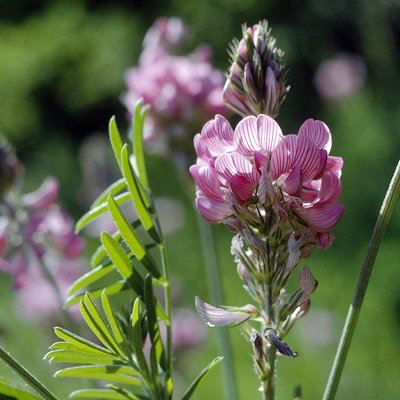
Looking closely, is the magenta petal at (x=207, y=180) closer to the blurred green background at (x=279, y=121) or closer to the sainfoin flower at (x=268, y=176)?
the sainfoin flower at (x=268, y=176)

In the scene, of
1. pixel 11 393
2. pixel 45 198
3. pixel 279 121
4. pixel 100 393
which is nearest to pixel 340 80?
pixel 279 121

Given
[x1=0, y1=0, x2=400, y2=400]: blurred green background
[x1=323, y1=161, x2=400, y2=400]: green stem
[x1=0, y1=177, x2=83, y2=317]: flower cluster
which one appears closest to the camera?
[x1=323, y1=161, x2=400, y2=400]: green stem

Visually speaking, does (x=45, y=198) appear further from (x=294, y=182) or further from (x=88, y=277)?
(x=294, y=182)

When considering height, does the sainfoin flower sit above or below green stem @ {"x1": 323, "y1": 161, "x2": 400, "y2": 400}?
above

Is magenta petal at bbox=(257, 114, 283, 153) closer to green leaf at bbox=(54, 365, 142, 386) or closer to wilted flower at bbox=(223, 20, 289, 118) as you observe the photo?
wilted flower at bbox=(223, 20, 289, 118)

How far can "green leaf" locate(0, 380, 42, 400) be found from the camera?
639mm

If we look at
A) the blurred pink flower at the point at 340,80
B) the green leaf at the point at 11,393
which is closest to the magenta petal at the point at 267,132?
the green leaf at the point at 11,393

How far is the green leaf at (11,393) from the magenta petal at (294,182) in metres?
0.23

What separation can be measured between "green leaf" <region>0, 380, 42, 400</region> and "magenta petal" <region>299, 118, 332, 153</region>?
0.27 metres

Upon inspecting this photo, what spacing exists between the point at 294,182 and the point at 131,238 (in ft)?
0.54

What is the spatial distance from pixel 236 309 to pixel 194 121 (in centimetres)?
114

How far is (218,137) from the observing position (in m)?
0.68

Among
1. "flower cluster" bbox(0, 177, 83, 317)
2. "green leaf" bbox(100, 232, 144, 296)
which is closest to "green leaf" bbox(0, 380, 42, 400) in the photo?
"green leaf" bbox(100, 232, 144, 296)

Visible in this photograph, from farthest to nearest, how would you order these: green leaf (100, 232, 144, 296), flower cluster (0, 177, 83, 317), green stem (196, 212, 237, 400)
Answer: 1. flower cluster (0, 177, 83, 317)
2. green stem (196, 212, 237, 400)
3. green leaf (100, 232, 144, 296)
